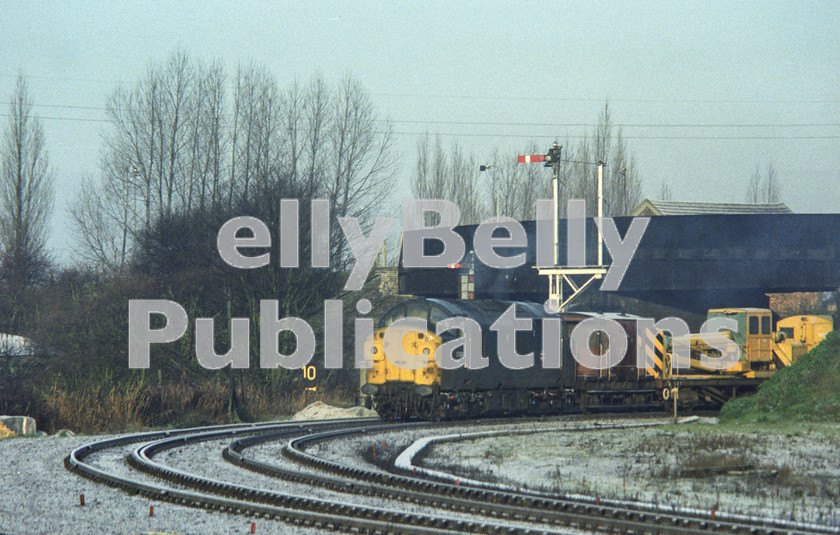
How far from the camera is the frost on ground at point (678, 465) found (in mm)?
10852

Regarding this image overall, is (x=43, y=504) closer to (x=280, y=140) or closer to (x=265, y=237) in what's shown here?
(x=265, y=237)

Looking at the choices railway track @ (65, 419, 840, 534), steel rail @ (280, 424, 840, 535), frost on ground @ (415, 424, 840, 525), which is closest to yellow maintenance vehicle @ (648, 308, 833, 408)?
frost on ground @ (415, 424, 840, 525)

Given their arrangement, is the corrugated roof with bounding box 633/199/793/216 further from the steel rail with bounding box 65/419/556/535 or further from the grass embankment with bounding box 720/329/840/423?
the steel rail with bounding box 65/419/556/535

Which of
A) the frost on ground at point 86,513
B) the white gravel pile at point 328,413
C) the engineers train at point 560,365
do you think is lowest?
the white gravel pile at point 328,413

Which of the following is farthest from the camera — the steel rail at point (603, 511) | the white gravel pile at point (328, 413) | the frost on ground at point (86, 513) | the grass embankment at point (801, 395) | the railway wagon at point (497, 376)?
the white gravel pile at point (328, 413)

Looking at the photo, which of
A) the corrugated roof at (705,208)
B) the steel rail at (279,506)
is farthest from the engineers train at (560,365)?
the corrugated roof at (705,208)

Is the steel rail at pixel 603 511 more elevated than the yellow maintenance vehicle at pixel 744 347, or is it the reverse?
the yellow maintenance vehicle at pixel 744 347

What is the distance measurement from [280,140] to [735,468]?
40.0 meters

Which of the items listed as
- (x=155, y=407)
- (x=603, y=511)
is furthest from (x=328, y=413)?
(x=603, y=511)

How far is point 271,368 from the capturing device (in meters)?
34.2

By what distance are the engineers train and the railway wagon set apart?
3 centimetres

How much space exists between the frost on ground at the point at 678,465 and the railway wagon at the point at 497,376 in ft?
9.53

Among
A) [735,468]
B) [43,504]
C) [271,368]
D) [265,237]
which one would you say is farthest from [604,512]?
[265,237]

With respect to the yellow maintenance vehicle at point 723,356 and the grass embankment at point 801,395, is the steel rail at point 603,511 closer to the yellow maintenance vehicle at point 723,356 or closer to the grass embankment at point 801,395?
the grass embankment at point 801,395
